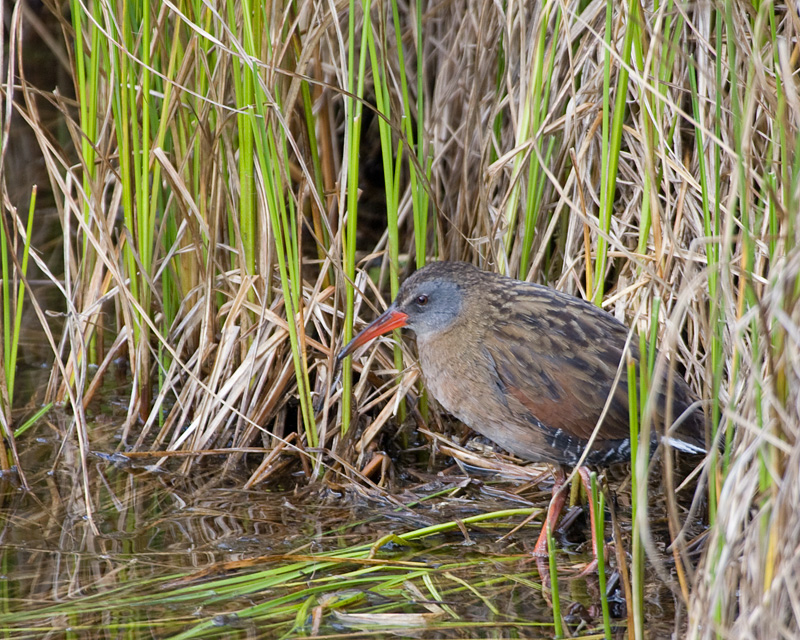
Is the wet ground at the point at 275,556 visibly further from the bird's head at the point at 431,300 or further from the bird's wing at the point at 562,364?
the bird's head at the point at 431,300

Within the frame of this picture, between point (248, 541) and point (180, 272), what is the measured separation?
1.13 meters

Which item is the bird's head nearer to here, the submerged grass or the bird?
the bird

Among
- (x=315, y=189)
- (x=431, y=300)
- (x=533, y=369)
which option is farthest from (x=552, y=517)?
(x=315, y=189)

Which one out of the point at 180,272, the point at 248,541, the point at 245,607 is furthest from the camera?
the point at 180,272

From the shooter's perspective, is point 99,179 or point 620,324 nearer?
point 620,324

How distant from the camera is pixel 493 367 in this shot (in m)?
2.80

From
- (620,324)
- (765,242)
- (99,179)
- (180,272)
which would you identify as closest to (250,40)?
(99,179)

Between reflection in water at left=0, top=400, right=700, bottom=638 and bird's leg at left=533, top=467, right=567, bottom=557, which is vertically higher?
bird's leg at left=533, top=467, right=567, bottom=557

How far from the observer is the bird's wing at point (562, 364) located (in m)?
2.67

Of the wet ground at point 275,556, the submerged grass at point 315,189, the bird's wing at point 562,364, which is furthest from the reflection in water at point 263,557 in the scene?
the bird's wing at point 562,364

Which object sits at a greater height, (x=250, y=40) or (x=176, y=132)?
(x=250, y=40)

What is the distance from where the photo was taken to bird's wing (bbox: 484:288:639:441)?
267 centimetres

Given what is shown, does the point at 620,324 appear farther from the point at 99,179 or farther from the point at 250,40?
the point at 99,179

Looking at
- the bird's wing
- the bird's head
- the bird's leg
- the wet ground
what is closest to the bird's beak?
the bird's head
